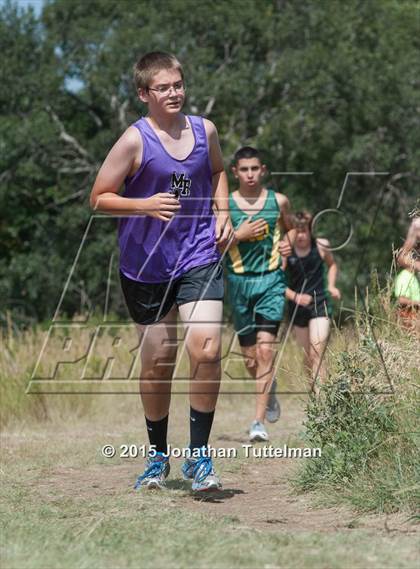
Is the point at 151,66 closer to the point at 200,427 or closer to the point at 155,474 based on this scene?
the point at 200,427

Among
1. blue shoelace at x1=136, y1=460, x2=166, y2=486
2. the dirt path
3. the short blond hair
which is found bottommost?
the dirt path

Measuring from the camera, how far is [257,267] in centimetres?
838

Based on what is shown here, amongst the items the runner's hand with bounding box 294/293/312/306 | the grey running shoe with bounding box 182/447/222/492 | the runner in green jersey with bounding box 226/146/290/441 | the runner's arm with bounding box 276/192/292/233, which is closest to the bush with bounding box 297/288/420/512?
the grey running shoe with bounding box 182/447/222/492

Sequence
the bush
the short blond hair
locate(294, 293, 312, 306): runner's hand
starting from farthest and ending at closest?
locate(294, 293, 312, 306): runner's hand
the short blond hair
the bush

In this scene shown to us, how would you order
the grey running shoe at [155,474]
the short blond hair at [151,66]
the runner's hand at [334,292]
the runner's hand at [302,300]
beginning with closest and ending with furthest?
the short blond hair at [151,66] → the grey running shoe at [155,474] → the runner's hand at [302,300] → the runner's hand at [334,292]

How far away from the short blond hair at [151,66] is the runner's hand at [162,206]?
28.6 inches

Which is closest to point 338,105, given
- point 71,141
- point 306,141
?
point 306,141

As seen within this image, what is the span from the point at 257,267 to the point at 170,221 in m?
2.99

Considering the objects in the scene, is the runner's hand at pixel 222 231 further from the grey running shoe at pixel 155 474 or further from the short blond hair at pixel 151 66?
the grey running shoe at pixel 155 474

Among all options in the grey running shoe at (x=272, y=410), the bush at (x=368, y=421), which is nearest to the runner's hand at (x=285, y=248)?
the grey running shoe at (x=272, y=410)

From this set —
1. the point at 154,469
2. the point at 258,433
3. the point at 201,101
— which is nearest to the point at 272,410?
the point at 258,433

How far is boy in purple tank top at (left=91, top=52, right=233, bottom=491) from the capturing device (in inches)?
213

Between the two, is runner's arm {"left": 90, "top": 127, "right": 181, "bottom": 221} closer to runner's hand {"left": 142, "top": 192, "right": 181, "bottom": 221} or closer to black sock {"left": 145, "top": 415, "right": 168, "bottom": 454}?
runner's hand {"left": 142, "top": 192, "right": 181, "bottom": 221}

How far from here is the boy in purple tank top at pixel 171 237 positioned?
17.8 feet
